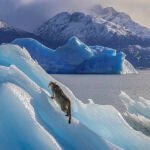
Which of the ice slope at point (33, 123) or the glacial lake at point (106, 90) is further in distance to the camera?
the glacial lake at point (106, 90)

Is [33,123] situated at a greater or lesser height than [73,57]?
greater

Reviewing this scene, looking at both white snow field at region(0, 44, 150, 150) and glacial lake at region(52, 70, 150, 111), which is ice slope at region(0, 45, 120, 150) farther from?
glacial lake at region(52, 70, 150, 111)

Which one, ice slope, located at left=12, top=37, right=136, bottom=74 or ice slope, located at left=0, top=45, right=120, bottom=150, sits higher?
ice slope, located at left=0, top=45, right=120, bottom=150

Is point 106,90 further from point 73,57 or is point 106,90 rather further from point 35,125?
point 35,125

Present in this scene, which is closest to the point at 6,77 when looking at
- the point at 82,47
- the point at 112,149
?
the point at 112,149

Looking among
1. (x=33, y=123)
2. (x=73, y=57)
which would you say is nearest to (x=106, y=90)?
(x=73, y=57)

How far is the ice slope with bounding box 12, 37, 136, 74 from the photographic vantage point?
218 feet

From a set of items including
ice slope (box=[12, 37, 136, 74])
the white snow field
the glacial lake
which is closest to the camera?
the white snow field

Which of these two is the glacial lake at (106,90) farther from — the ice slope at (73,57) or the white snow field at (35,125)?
the white snow field at (35,125)

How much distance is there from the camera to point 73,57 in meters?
68.9

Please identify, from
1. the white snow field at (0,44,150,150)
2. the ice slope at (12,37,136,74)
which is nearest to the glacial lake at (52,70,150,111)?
the ice slope at (12,37,136,74)

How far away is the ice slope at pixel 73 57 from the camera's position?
66375mm

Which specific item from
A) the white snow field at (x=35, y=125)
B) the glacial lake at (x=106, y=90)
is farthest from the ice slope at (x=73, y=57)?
the white snow field at (x=35, y=125)

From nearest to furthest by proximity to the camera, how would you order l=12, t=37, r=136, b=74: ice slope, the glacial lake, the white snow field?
the white snow field < the glacial lake < l=12, t=37, r=136, b=74: ice slope
